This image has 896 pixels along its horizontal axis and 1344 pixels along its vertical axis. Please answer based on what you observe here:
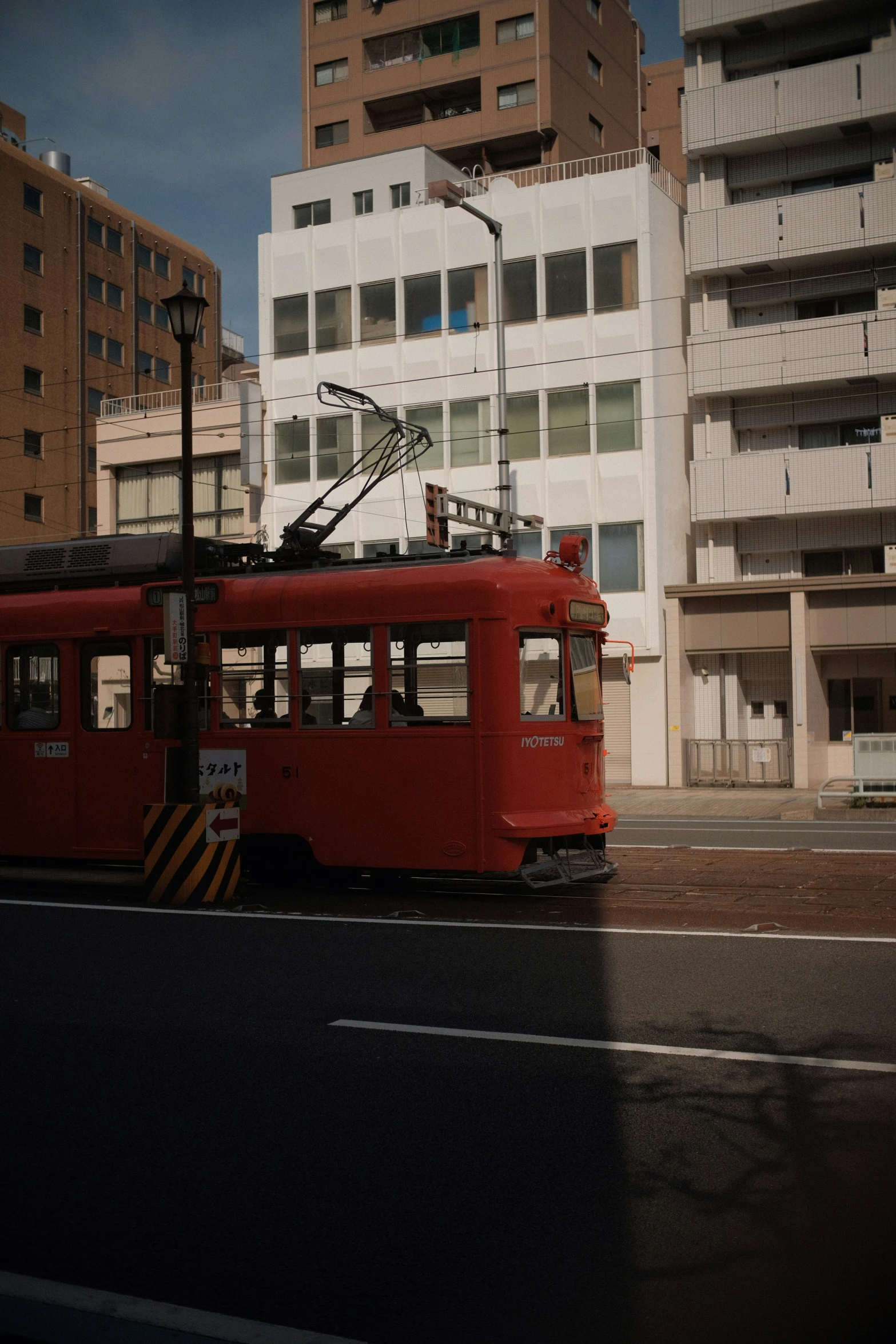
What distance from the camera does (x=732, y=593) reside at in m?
30.1

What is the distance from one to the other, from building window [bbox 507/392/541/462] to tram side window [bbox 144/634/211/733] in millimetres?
20079

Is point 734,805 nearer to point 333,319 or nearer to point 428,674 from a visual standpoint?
point 428,674

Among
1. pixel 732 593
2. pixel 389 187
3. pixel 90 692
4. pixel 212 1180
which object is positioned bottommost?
pixel 212 1180

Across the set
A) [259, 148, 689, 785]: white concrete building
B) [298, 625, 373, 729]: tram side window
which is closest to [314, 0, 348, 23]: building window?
[259, 148, 689, 785]: white concrete building

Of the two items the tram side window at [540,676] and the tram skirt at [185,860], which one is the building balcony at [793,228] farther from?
the tram skirt at [185,860]

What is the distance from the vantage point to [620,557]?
3117 cm

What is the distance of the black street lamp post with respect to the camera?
1216cm

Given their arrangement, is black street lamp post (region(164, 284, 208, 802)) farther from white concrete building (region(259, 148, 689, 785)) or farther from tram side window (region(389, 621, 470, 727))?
white concrete building (region(259, 148, 689, 785))

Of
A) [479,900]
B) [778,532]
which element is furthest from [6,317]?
[479,900]

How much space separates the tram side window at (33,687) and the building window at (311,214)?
27.5 meters

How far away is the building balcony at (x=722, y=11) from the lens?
30.2 metres

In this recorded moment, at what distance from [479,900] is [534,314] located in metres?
23.2

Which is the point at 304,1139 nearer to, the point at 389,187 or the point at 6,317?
the point at 389,187

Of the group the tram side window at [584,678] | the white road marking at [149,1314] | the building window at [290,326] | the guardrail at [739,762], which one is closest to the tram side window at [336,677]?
the tram side window at [584,678]
